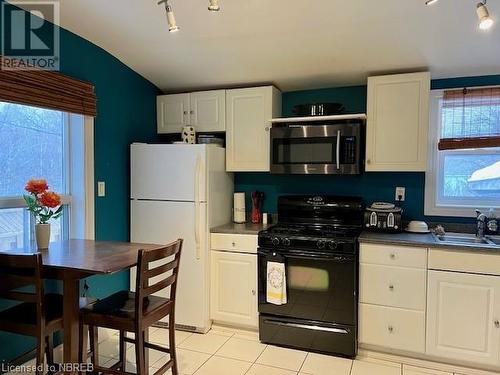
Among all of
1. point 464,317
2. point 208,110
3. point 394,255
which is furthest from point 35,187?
point 464,317

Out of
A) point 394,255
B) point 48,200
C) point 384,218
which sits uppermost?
point 48,200

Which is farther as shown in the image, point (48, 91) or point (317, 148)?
point (317, 148)

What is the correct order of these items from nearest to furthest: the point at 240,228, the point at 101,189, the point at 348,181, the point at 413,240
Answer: the point at 413,240 → the point at 101,189 → the point at 240,228 → the point at 348,181

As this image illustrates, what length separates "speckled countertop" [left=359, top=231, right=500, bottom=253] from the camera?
7.88 ft

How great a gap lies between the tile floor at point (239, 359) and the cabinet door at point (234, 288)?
0.55 ft

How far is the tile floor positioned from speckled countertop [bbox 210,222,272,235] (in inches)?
33.9

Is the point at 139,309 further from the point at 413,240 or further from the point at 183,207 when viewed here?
the point at 413,240

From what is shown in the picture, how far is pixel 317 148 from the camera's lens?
3029 mm

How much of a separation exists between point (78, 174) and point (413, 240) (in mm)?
2528

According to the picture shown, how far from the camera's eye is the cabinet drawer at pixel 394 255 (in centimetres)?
255

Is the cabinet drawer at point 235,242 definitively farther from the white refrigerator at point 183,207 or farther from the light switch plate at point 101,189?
the light switch plate at point 101,189

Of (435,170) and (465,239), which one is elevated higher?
(435,170)

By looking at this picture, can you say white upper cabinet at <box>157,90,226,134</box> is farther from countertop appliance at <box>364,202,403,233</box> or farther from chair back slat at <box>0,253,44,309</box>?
chair back slat at <box>0,253,44,309</box>

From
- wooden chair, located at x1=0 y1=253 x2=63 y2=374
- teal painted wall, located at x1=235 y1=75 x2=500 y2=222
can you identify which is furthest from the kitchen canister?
wooden chair, located at x1=0 y1=253 x2=63 y2=374
